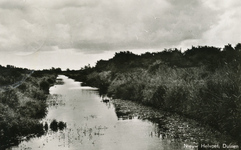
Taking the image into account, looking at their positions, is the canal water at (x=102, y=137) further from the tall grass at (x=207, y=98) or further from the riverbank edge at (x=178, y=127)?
the tall grass at (x=207, y=98)

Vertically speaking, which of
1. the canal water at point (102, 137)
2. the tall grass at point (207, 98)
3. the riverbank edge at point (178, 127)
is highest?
the tall grass at point (207, 98)

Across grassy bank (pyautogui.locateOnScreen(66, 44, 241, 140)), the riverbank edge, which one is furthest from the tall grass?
the riverbank edge

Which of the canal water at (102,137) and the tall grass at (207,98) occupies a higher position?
the tall grass at (207,98)

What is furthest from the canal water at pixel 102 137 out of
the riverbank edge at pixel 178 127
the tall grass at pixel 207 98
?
the tall grass at pixel 207 98

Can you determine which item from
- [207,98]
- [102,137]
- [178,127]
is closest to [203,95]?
[207,98]

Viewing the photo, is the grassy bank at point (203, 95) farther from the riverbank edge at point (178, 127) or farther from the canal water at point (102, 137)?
the canal water at point (102, 137)

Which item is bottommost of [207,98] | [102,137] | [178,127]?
[102,137]

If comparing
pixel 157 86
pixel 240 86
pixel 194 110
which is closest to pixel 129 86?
pixel 157 86

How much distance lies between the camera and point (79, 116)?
19.6 meters

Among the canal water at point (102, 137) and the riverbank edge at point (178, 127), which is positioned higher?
the riverbank edge at point (178, 127)

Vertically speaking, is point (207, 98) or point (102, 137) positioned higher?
point (207, 98)

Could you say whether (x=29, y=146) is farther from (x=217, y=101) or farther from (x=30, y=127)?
(x=217, y=101)

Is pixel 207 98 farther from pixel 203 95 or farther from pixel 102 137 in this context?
pixel 102 137

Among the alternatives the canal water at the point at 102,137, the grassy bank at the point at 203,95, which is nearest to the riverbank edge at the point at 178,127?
the grassy bank at the point at 203,95
